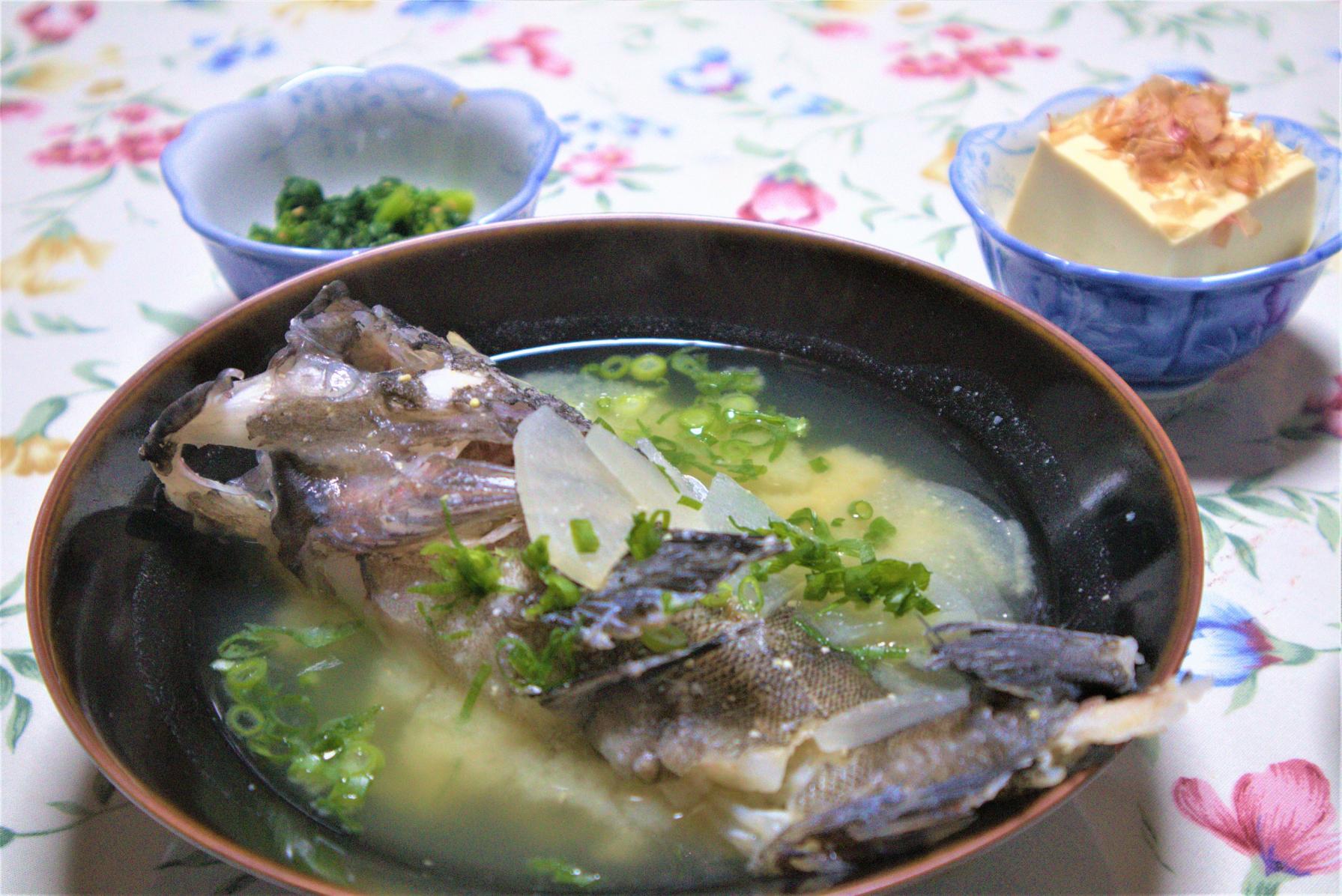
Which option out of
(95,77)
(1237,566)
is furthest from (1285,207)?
(95,77)

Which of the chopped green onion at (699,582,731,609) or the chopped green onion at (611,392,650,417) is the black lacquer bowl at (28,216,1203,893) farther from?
the chopped green onion at (699,582,731,609)

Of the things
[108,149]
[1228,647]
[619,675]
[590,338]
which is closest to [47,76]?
[108,149]

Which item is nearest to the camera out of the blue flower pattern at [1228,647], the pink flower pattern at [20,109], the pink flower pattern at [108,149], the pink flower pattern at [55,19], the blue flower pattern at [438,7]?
the blue flower pattern at [1228,647]

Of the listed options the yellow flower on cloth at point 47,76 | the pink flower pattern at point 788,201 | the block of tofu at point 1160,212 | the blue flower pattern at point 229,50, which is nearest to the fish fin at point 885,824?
the block of tofu at point 1160,212

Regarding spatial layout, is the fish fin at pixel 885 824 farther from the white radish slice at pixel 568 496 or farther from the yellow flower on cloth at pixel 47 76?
the yellow flower on cloth at pixel 47 76

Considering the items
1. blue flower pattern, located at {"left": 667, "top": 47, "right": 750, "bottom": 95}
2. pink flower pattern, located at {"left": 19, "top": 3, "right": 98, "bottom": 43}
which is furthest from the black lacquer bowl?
pink flower pattern, located at {"left": 19, "top": 3, "right": 98, "bottom": 43}

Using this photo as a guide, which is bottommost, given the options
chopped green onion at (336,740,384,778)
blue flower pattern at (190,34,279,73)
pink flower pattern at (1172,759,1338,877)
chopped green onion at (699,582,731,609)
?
pink flower pattern at (1172,759,1338,877)

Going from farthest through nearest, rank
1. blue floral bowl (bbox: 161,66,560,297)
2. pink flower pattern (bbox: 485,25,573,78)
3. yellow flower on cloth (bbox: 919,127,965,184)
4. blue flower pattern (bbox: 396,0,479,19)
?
blue flower pattern (bbox: 396,0,479,19)
pink flower pattern (bbox: 485,25,573,78)
yellow flower on cloth (bbox: 919,127,965,184)
blue floral bowl (bbox: 161,66,560,297)
